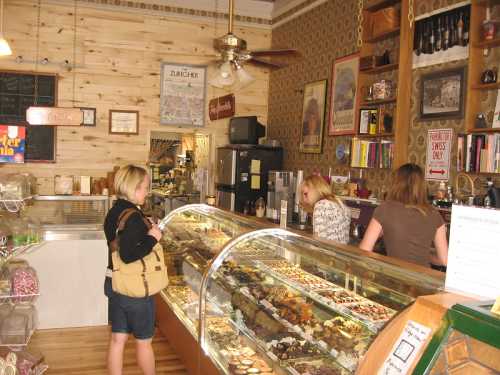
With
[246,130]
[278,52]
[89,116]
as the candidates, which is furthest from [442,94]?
[89,116]

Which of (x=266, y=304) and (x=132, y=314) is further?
(x=132, y=314)

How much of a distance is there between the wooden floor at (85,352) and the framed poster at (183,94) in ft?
14.3

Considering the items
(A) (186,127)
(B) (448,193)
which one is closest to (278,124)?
(A) (186,127)

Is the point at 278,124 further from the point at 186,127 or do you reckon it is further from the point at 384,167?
the point at 384,167

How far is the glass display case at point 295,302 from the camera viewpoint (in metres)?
2.30

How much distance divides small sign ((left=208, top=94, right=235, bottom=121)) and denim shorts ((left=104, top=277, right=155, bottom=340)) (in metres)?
3.67

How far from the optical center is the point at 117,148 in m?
8.17

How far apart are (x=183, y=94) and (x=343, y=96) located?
2.99 meters

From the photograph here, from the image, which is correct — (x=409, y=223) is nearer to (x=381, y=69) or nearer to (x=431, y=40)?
(x=431, y=40)

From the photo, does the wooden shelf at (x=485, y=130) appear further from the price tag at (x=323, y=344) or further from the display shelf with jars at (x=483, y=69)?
the price tag at (x=323, y=344)

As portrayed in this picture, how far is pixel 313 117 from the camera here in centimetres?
729

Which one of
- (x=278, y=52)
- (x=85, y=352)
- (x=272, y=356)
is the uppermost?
(x=278, y=52)

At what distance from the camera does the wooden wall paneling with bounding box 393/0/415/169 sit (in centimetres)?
514

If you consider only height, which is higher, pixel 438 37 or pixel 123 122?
pixel 438 37
